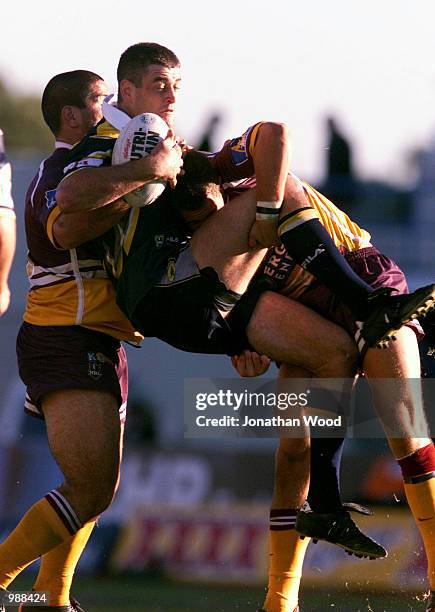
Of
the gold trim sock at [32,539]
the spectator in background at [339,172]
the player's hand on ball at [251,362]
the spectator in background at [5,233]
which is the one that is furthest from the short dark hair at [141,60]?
the spectator in background at [339,172]

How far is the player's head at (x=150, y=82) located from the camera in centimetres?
473

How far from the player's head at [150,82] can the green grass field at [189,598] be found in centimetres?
294

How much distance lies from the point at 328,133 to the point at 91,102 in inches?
150

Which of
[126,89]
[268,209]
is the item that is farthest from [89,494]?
[126,89]

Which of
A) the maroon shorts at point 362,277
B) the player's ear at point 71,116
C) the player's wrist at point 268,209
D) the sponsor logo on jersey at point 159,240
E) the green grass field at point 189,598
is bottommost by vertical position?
the green grass field at point 189,598

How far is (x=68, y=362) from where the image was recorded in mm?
4855

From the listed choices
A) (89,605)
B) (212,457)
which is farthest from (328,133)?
(89,605)

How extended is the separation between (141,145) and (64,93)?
37.1 inches

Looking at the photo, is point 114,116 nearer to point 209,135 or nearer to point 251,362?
point 251,362

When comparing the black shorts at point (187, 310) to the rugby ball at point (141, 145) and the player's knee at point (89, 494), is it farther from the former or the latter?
the player's knee at point (89, 494)

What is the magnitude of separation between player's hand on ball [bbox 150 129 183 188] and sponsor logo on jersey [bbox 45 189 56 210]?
1.76 feet

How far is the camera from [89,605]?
7465 mm

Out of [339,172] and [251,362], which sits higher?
[251,362]

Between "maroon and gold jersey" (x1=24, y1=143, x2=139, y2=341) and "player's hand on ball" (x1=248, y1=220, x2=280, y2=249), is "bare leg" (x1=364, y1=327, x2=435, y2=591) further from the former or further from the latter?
"maroon and gold jersey" (x1=24, y1=143, x2=139, y2=341)
